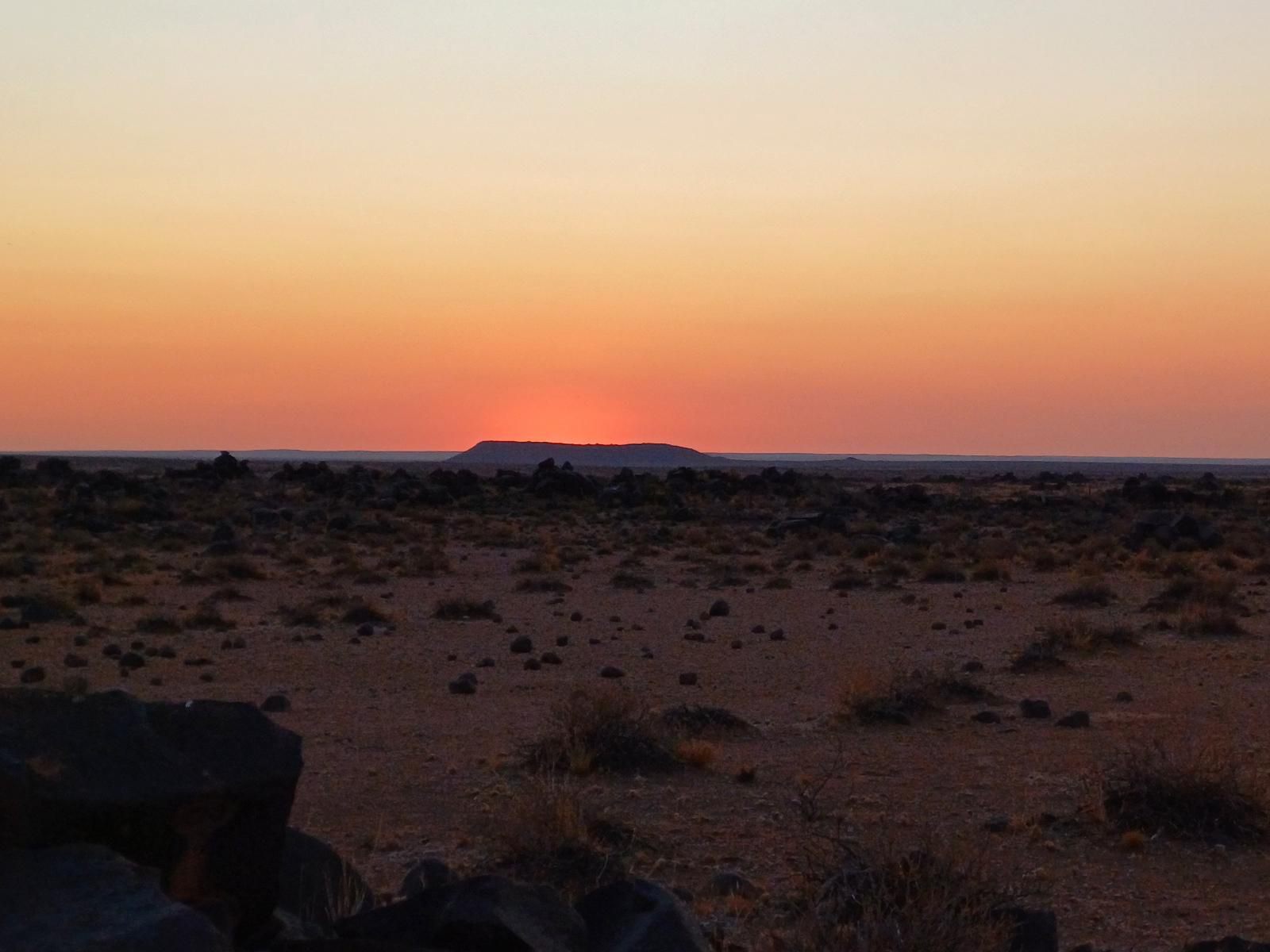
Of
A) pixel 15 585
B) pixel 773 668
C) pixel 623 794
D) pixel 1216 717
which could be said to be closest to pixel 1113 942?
pixel 623 794

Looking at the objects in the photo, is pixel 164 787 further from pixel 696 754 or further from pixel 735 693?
pixel 735 693

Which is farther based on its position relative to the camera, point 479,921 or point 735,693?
point 735,693

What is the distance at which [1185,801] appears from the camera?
11.1 meters

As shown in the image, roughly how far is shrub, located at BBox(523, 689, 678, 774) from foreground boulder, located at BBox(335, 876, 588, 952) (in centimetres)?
645

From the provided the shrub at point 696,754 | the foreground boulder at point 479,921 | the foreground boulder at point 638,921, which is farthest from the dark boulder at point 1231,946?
the shrub at point 696,754

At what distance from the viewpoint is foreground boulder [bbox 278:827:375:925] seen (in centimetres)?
702

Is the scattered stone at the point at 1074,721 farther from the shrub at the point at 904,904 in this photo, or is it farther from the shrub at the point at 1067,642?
the shrub at the point at 904,904

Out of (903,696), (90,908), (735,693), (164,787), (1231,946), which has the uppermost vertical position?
(164,787)

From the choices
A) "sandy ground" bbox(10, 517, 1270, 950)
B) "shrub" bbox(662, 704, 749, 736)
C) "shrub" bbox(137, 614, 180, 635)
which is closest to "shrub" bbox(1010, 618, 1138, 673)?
"sandy ground" bbox(10, 517, 1270, 950)

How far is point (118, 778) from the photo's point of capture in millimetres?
5820

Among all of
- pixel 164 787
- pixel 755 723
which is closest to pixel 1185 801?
pixel 755 723

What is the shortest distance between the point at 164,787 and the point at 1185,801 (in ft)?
26.9

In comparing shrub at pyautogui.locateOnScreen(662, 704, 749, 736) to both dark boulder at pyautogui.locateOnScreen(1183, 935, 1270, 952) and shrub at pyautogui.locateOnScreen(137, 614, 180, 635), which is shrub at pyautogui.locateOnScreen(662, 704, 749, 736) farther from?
shrub at pyautogui.locateOnScreen(137, 614, 180, 635)

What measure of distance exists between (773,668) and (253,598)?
12.7 m
